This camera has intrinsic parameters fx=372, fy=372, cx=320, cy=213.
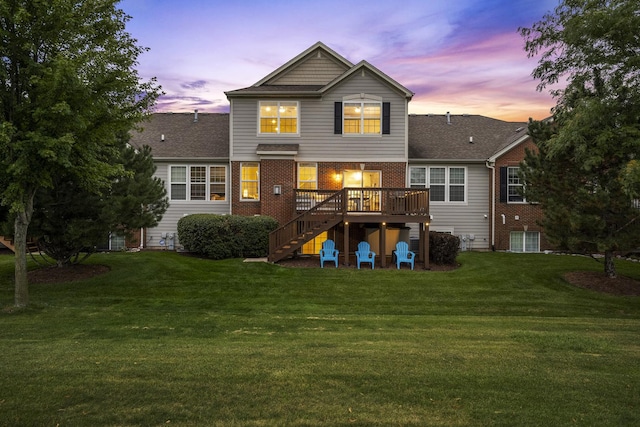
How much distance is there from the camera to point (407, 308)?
971 cm

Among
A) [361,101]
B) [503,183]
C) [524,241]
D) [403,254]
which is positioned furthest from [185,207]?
[524,241]

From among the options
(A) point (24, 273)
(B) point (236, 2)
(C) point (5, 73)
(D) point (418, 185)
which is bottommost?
(A) point (24, 273)

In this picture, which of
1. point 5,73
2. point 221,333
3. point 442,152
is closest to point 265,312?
point 221,333

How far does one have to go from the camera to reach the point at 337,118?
17.3 m

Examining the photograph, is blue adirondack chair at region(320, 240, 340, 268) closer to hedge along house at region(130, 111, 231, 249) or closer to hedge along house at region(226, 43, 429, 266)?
hedge along house at region(226, 43, 429, 266)

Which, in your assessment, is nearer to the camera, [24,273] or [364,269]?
[24,273]

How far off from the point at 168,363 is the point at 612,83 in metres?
11.1

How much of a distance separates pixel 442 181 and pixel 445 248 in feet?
18.1

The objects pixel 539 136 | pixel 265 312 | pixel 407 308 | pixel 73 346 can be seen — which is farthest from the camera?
pixel 539 136

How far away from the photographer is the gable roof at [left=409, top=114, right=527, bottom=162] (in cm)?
1884

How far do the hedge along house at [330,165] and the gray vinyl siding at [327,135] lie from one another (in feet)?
0.15

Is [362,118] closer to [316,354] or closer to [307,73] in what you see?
[307,73]

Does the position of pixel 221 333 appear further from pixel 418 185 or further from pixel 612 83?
pixel 418 185

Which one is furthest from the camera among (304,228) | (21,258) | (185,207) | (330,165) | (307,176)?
(185,207)
